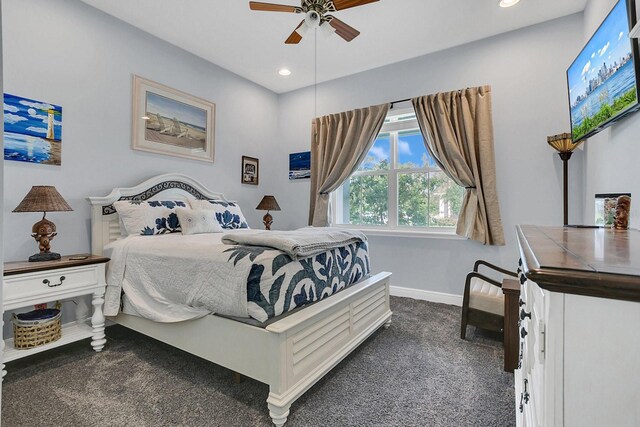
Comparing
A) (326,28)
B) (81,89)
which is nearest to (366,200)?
(326,28)

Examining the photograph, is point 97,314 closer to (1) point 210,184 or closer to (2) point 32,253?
(2) point 32,253

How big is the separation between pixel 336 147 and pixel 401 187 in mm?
971

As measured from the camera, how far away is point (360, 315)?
2273 millimetres

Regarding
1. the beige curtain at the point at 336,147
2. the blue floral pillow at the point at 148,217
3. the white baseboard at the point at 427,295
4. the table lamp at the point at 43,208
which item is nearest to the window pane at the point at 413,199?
the beige curtain at the point at 336,147

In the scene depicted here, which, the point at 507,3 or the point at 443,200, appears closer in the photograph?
the point at 507,3

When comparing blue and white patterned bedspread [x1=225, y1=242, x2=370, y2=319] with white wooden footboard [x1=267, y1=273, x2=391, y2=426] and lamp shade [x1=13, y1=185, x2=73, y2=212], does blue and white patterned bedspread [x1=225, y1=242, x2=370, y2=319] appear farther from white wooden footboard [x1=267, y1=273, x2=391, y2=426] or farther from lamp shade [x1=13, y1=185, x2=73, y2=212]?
lamp shade [x1=13, y1=185, x2=73, y2=212]

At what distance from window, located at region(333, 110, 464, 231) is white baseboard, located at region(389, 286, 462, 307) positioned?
0.72 meters

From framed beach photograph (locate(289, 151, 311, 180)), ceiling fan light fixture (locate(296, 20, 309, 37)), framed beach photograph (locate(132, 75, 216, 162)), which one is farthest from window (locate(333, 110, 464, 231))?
framed beach photograph (locate(132, 75, 216, 162))

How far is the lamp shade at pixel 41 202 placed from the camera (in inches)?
81.5

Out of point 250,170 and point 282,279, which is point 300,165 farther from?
point 282,279

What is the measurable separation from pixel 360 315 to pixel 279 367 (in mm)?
903

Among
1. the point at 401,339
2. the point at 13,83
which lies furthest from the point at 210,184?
the point at 401,339

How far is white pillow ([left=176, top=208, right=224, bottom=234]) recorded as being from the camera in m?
2.80

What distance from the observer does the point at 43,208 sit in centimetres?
209
